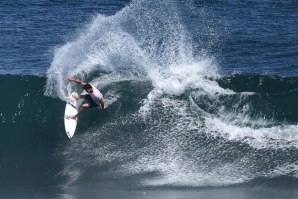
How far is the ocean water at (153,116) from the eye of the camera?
2469 centimetres

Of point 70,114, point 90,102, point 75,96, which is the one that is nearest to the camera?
point 90,102

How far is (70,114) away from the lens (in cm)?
2772

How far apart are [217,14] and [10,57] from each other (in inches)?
521

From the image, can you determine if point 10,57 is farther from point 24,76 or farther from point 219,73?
point 219,73

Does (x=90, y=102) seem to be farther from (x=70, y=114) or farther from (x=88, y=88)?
(x=70, y=114)

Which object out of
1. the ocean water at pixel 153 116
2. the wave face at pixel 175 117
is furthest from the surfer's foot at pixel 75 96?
the wave face at pixel 175 117

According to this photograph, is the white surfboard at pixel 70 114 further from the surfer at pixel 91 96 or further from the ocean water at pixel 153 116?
the surfer at pixel 91 96

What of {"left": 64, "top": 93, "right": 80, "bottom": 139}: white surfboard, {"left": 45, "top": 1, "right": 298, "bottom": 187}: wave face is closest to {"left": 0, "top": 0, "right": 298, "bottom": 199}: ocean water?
{"left": 45, "top": 1, "right": 298, "bottom": 187}: wave face

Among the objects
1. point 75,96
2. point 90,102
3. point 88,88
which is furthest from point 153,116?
point 88,88

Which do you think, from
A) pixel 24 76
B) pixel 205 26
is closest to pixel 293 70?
pixel 205 26

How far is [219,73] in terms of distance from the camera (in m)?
32.6

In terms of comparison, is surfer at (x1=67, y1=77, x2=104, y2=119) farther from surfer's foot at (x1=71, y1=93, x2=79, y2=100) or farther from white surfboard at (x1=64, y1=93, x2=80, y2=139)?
surfer's foot at (x1=71, y1=93, x2=79, y2=100)

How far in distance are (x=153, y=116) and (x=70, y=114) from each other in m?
3.47

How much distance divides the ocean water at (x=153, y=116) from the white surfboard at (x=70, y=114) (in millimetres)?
289
